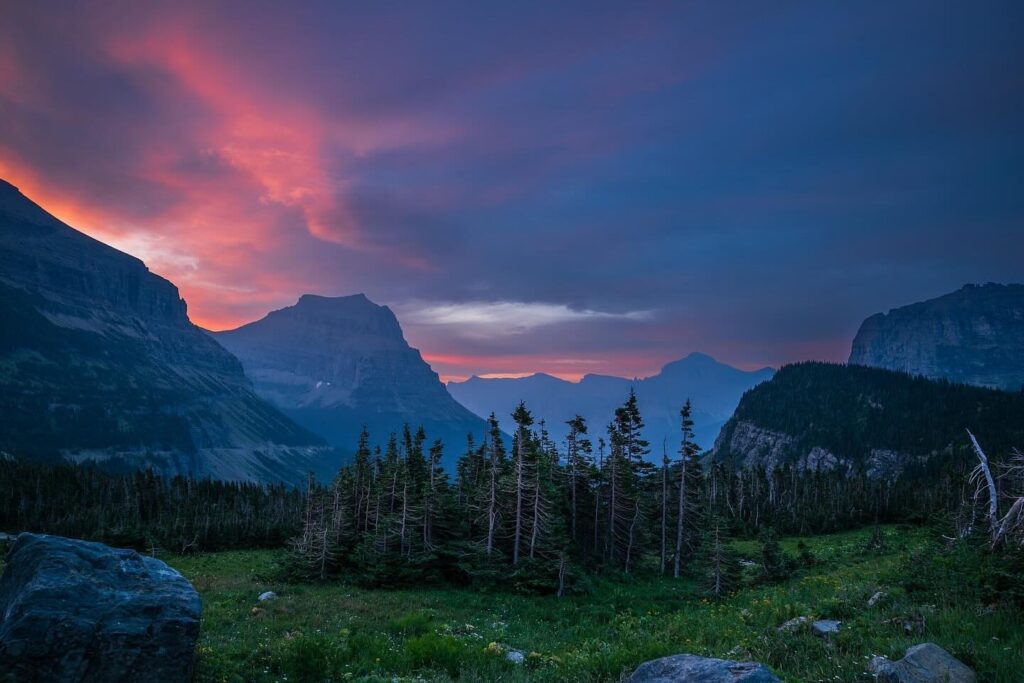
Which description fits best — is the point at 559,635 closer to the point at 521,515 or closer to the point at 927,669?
the point at 521,515

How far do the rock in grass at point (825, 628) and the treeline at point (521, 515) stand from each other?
17062 millimetres

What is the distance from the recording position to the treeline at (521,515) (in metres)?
38.2

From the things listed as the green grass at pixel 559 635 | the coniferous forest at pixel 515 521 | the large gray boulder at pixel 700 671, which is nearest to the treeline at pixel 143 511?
the coniferous forest at pixel 515 521

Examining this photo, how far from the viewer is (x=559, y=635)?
937 inches

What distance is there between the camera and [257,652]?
643 inches

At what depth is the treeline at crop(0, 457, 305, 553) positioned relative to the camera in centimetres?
7300

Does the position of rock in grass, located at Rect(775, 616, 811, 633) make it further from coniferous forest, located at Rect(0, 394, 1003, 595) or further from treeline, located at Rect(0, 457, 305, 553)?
treeline, located at Rect(0, 457, 305, 553)

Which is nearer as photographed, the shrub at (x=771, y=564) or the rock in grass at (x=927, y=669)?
the rock in grass at (x=927, y=669)

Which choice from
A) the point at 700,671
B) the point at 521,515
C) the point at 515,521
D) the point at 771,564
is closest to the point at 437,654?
the point at 700,671

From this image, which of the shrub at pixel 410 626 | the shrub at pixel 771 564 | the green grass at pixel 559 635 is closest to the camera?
the green grass at pixel 559 635

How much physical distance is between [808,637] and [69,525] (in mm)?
116882

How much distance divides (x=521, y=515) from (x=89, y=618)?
100 feet

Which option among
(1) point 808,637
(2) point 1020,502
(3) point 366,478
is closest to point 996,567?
(2) point 1020,502

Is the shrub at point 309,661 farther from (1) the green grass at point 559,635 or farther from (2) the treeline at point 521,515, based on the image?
(2) the treeline at point 521,515
